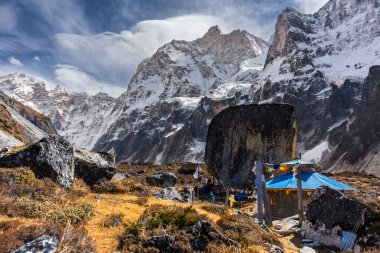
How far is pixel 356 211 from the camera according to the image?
1203 centimetres

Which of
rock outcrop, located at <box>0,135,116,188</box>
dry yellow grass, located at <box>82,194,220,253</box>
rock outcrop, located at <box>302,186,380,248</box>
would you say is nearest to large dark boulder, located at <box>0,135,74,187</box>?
rock outcrop, located at <box>0,135,116,188</box>

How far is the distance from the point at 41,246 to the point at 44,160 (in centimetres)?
679

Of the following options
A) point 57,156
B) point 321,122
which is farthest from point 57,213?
point 321,122

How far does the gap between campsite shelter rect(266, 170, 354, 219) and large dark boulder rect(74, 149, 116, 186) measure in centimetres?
1042

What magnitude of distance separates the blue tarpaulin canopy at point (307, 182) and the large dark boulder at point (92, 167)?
1044 centimetres

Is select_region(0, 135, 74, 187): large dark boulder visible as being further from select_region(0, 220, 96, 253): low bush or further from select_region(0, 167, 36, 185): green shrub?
select_region(0, 220, 96, 253): low bush

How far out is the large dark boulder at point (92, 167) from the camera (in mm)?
16047

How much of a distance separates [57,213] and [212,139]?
32.6m

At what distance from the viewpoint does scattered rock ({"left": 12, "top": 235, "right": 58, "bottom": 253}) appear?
657 cm

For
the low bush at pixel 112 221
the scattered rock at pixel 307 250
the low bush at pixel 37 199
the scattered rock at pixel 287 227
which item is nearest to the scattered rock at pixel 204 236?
the low bush at pixel 112 221

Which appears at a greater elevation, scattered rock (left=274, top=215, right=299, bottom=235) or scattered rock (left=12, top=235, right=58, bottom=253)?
scattered rock (left=12, top=235, right=58, bottom=253)

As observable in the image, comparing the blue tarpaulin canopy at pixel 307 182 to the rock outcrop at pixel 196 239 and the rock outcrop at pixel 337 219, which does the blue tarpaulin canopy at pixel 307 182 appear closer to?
the rock outcrop at pixel 337 219

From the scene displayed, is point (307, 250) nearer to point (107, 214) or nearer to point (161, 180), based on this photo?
point (107, 214)

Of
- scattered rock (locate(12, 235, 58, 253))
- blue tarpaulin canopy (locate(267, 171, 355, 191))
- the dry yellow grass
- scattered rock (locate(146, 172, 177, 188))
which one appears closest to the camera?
scattered rock (locate(12, 235, 58, 253))
